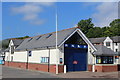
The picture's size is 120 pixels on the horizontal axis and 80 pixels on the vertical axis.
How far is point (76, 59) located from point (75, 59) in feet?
0.54

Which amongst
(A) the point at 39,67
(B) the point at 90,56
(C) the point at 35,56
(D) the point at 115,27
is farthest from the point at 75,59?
(D) the point at 115,27

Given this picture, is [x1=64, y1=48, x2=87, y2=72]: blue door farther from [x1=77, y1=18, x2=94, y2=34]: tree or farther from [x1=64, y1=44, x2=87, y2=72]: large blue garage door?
[x1=77, y1=18, x2=94, y2=34]: tree

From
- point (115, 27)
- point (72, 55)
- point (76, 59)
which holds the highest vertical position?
point (115, 27)

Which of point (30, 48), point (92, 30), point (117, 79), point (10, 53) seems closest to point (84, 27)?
point (92, 30)

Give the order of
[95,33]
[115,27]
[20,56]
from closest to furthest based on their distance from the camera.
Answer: [20,56]
[115,27]
[95,33]

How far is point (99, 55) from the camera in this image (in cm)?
2602

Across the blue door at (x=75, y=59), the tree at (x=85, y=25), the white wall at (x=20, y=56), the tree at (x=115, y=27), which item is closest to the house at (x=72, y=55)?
the blue door at (x=75, y=59)

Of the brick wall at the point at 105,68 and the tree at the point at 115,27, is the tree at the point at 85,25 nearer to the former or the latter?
the tree at the point at 115,27

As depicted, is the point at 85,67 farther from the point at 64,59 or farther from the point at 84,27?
the point at 84,27

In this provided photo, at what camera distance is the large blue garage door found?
24938 millimetres

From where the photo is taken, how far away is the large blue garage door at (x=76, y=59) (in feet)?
81.8

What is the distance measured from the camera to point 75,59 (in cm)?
2555

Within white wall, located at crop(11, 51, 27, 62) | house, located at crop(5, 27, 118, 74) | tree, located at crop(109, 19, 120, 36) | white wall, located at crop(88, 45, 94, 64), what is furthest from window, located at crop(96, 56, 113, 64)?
tree, located at crop(109, 19, 120, 36)

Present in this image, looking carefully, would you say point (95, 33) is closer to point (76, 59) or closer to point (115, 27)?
point (115, 27)
